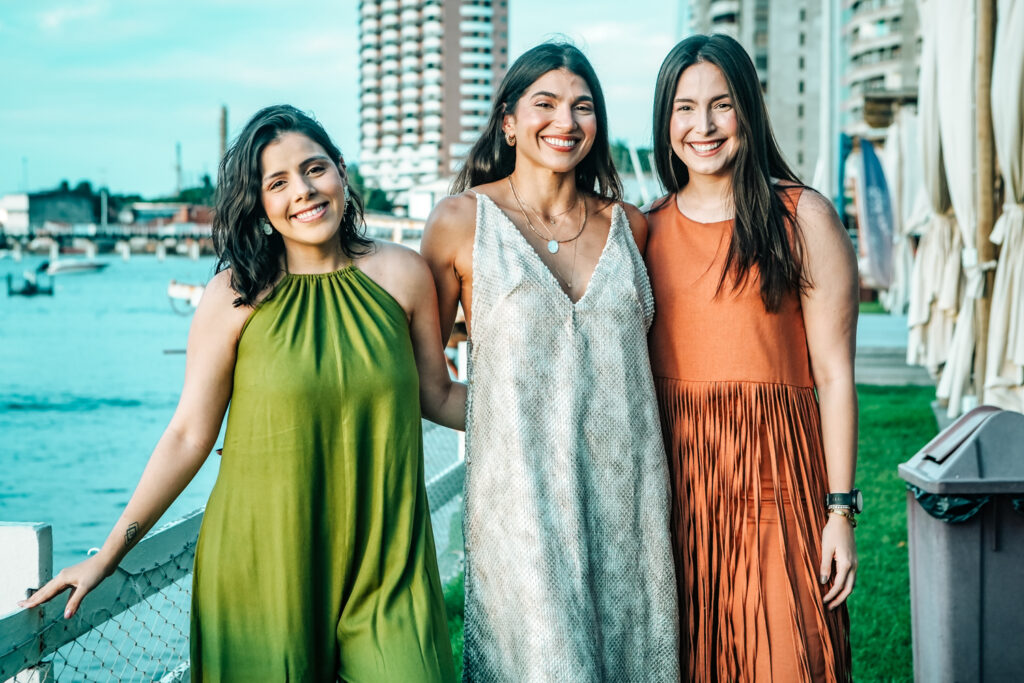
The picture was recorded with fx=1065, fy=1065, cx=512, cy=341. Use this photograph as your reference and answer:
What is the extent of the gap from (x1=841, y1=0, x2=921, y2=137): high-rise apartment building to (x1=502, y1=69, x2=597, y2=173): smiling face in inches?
3209

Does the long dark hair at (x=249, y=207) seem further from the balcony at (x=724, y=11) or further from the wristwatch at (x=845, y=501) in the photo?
the balcony at (x=724, y=11)

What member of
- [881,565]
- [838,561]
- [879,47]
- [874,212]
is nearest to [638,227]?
[838,561]

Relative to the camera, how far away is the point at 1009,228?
21.5ft

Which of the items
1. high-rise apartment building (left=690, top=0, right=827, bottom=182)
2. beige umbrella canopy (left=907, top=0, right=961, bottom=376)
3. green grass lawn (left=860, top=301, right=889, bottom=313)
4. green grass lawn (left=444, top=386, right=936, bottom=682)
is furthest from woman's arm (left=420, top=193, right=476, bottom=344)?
high-rise apartment building (left=690, top=0, right=827, bottom=182)

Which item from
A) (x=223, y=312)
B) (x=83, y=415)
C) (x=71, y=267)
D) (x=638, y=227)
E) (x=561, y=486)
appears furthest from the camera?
(x=71, y=267)

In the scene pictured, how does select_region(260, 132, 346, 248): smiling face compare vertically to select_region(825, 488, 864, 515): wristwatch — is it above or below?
above

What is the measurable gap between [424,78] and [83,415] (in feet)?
376

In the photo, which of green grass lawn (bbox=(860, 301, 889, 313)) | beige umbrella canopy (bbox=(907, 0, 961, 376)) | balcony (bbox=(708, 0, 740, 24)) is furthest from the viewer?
balcony (bbox=(708, 0, 740, 24))

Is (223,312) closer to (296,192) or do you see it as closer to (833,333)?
(296,192)

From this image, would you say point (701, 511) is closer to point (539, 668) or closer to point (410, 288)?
point (539, 668)

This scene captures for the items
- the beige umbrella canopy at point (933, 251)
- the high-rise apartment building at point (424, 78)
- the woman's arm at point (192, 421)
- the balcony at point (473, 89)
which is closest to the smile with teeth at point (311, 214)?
the woman's arm at point (192, 421)

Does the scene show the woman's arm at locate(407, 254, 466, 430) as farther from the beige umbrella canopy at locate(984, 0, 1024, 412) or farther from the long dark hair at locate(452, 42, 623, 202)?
the beige umbrella canopy at locate(984, 0, 1024, 412)

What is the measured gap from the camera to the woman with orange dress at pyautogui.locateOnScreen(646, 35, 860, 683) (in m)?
2.68

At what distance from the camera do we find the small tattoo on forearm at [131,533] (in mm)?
2387
